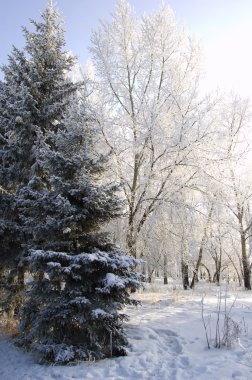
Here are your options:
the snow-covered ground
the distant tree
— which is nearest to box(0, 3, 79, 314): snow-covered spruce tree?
the snow-covered ground

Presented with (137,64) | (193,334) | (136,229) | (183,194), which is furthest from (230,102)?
(193,334)

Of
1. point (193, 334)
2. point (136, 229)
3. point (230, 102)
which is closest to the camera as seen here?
point (193, 334)

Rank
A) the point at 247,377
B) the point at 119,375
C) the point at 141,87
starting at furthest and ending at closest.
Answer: the point at 141,87 → the point at 119,375 → the point at 247,377

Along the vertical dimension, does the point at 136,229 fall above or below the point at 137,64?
below

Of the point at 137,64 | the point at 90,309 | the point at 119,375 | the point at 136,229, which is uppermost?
the point at 137,64

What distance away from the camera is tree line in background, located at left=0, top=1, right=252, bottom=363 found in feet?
20.2

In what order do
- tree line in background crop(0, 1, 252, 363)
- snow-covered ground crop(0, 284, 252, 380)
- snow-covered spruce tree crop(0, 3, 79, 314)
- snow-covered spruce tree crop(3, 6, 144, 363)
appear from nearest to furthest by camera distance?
snow-covered ground crop(0, 284, 252, 380)
snow-covered spruce tree crop(3, 6, 144, 363)
tree line in background crop(0, 1, 252, 363)
snow-covered spruce tree crop(0, 3, 79, 314)

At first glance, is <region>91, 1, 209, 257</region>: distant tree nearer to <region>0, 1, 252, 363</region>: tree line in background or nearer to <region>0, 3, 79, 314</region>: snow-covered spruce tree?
<region>0, 1, 252, 363</region>: tree line in background

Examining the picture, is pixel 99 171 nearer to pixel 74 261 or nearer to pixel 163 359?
pixel 74 261

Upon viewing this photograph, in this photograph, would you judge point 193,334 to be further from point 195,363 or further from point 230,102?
point 230,102

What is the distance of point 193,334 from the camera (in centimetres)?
692

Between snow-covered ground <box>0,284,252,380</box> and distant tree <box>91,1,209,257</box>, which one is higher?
distant tree <box>91,1,209,257</box>

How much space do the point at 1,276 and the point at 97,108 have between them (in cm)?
668

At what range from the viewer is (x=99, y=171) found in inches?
286
